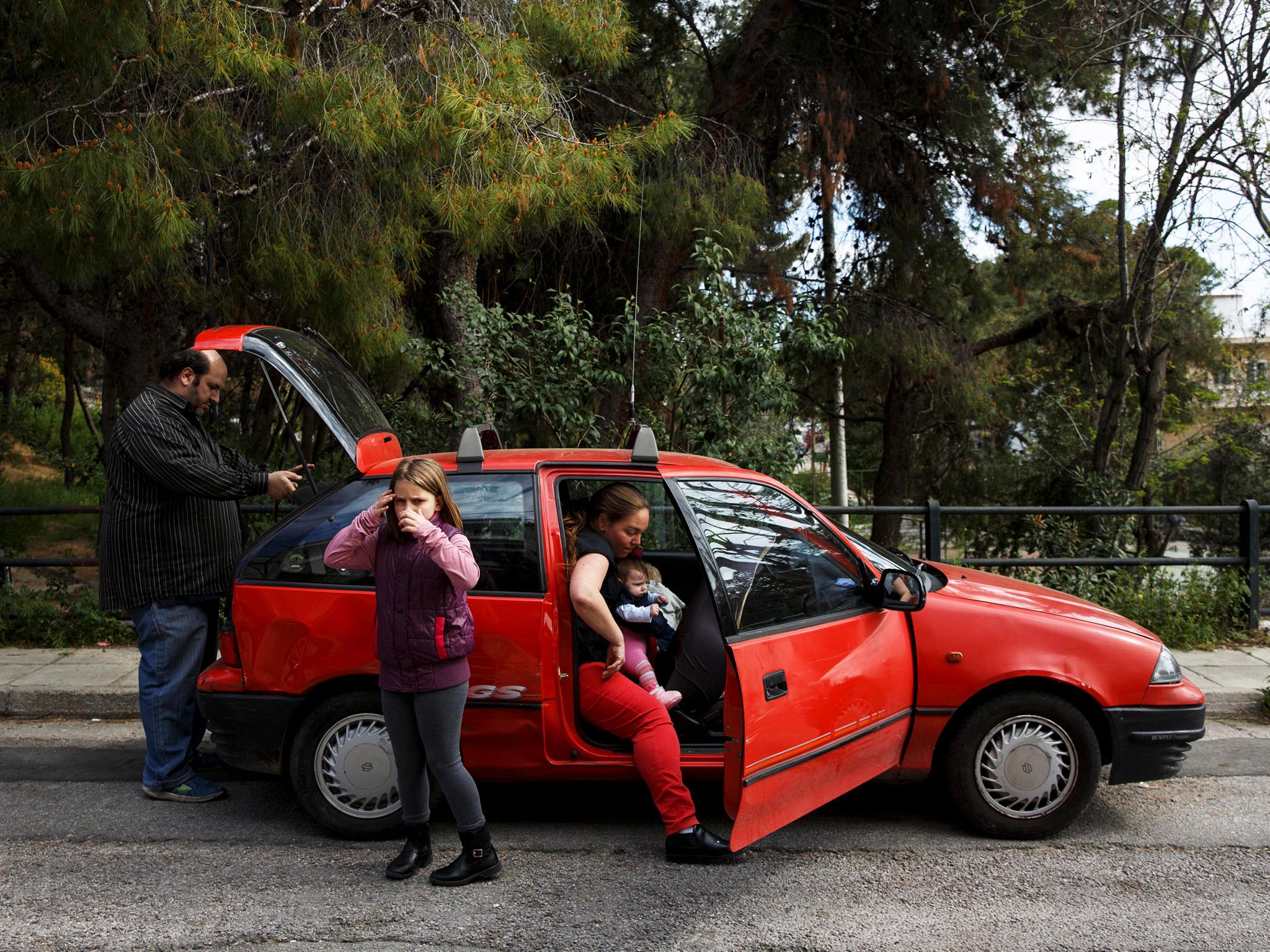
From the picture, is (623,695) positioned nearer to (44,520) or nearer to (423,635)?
(423,635)

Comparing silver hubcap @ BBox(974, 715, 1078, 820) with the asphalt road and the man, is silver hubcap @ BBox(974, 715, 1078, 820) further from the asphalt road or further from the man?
→ the man

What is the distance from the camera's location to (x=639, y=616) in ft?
14.0

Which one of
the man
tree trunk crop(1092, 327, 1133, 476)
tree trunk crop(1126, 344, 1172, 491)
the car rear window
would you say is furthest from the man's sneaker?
tree trunk crop(1092, 327, 1133, 476)

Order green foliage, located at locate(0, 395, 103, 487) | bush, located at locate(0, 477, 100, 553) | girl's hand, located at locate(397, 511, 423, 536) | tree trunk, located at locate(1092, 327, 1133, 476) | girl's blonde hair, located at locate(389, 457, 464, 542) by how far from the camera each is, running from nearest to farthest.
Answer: girl's hand, located at locate(397, 511, 423, 536), girl's blonde hair, located at locate(389, 457, 464, 542), tree trunk, located at locate(1092, 327, 1133, 476), bush, located at locate(0, 477, 100, 553), green foliage, located at locate(0, 395, 103, 487)

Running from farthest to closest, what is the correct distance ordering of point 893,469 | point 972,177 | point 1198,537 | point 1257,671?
1. point 1198,537
2. point 893,469
3. point 972,177
4. point 1257,671

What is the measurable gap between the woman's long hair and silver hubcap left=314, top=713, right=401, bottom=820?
103 cm

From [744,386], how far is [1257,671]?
4.00m

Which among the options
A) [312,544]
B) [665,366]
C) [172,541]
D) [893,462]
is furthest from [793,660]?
[893,462]

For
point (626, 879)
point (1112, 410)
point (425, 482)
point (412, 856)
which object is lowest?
point (626, 879)

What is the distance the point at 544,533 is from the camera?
4.36 metres

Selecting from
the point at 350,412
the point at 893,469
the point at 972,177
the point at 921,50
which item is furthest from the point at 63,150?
the point at 893,469

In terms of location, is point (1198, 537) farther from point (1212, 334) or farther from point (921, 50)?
point (921, 50)

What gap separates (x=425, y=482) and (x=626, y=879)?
5.53 ft

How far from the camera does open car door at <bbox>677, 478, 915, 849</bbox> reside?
149 inches
